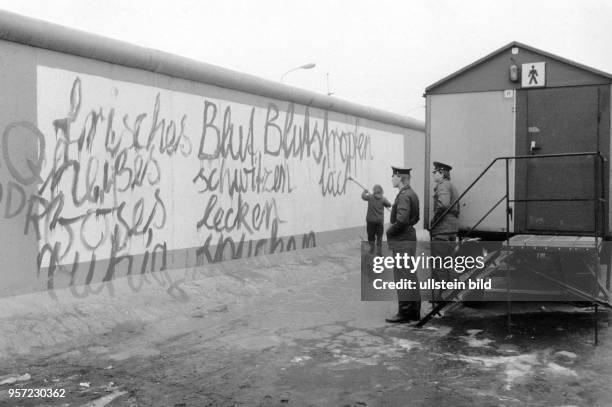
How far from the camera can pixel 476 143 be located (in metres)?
8.52

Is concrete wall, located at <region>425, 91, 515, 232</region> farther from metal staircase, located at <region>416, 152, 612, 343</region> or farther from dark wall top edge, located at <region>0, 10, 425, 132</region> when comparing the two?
dark wall top edge, located at <region>0, 10, 425, 132</region>

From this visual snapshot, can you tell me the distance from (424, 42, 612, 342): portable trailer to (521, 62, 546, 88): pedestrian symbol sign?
13 millimetres

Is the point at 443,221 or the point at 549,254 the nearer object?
the point at 549,254

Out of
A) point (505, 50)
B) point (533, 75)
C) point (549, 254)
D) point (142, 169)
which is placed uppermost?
point (505, 50)

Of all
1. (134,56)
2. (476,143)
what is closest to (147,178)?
(134,56)

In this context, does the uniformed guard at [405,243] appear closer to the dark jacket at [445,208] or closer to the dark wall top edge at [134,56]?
the dark jacket at [445,208]

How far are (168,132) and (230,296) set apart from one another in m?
2.47

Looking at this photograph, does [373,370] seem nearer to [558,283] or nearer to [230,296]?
[558,283]

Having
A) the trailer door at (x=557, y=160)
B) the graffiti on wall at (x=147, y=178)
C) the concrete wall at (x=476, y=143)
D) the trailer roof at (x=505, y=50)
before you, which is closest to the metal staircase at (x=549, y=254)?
the trailer door at (x=557, y=160)

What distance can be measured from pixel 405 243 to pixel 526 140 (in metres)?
2.19

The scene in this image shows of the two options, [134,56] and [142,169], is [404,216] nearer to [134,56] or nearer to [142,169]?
[142,169]

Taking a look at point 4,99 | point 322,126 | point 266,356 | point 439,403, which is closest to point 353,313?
point 266,356

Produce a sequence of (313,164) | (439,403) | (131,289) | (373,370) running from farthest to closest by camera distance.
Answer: (313,164), (131,289), (373,370), (439,403)

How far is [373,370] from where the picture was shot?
5.51 m
